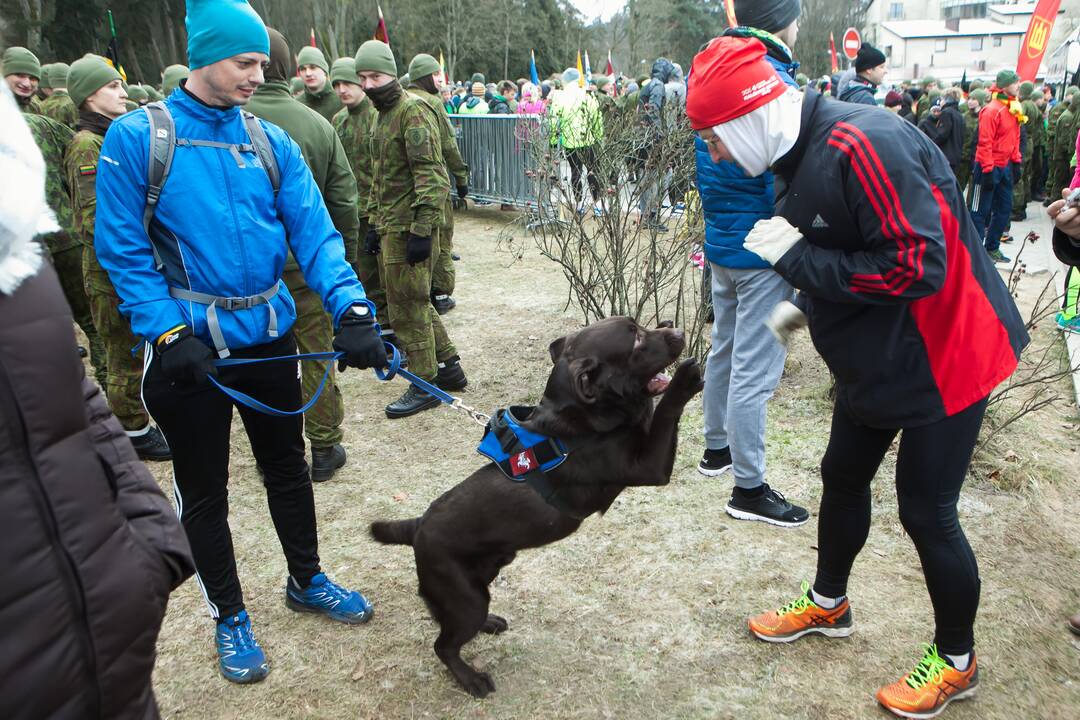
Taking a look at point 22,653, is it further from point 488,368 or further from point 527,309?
point 527,309

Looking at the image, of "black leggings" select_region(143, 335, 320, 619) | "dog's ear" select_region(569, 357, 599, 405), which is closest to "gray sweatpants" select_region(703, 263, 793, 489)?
"dog's ear" select_region(569, 357, 599, 405)

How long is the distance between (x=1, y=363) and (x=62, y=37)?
3736cm

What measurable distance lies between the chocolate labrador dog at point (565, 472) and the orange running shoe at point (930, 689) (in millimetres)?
1095

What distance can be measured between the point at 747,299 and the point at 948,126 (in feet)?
30.2

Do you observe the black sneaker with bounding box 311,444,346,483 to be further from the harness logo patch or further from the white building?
the white building

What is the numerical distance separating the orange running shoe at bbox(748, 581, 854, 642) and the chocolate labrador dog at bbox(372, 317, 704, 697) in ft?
2.73

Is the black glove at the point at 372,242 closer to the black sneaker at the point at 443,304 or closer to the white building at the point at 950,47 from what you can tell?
A: the black sneaker at the point at 443,304

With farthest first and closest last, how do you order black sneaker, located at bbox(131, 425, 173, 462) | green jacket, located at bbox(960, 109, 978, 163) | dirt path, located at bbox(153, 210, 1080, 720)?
green jacket, located at bbox(960, 109, 978, 163)
black sneaker, located at bbox(131, 425, 173, 462)
dirt path, located at bbox(153, 210, 1080, 720)

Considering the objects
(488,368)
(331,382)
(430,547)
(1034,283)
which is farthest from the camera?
(1034,283)

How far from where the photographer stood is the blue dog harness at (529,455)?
2791 millimetres

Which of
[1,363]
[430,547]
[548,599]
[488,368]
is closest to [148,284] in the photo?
[430,547]

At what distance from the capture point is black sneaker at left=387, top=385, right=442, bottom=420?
5508mm

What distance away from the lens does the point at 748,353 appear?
3.71 metres

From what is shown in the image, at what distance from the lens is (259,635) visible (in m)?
3.31
